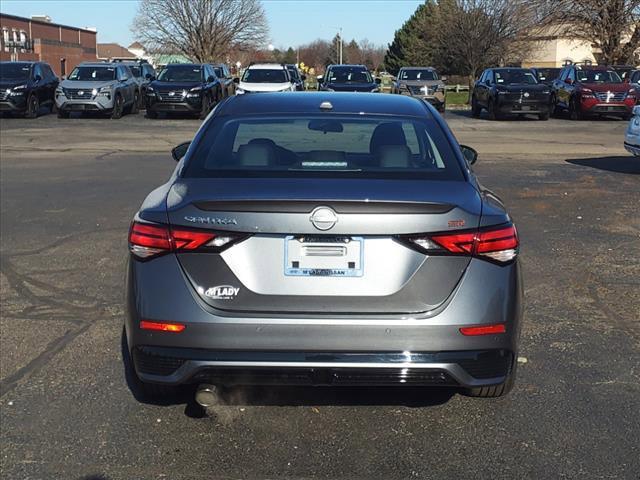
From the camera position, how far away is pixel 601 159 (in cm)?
1560

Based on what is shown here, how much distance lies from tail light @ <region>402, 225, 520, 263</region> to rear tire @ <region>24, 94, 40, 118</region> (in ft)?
80.0

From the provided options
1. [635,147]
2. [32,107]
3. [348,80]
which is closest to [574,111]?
[348,80]

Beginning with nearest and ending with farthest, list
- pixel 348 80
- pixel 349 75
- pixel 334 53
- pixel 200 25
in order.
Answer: pixel 348 80 → pixel 349 75 → pixel 200 25 → pixel 334 53

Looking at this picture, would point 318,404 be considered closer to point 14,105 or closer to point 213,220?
point 213,220

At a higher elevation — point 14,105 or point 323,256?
point 323,256

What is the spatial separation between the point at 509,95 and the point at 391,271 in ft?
77.9

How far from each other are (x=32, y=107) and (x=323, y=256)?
24584mm

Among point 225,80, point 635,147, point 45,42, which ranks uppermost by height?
point 45,42

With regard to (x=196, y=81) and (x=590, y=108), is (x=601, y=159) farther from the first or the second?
(x=196, y=81)

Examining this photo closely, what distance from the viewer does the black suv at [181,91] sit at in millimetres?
25094

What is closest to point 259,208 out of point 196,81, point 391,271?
point 391,271

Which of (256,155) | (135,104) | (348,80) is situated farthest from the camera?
(135,104)

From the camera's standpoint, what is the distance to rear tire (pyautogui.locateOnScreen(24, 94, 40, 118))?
83.3 feet

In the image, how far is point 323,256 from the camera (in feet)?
10.8
